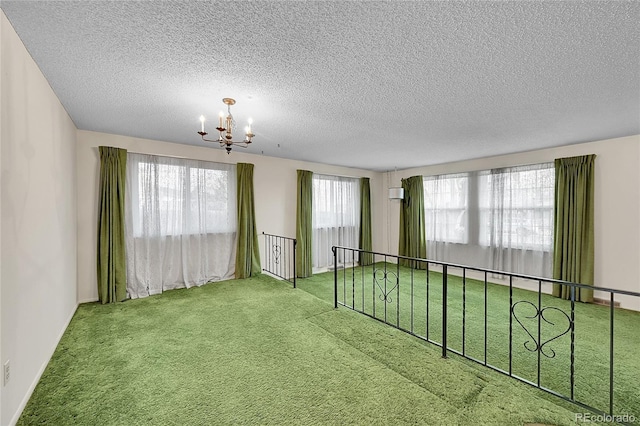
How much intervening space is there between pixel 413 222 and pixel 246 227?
3851 mm

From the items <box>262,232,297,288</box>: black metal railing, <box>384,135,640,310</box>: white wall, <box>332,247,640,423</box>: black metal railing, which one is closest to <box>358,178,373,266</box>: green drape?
<box>332,247,640,423</box>: black metal railing

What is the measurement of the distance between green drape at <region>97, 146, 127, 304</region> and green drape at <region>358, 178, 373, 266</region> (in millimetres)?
4763

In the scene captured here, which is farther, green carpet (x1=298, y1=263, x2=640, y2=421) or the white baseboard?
green carpet (x1=298, y1=263, x2=640, y2=421)

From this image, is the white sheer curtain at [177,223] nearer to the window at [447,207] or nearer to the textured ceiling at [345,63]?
the textured ceiling at [345,63]

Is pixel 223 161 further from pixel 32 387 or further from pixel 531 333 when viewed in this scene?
pixel 531 333

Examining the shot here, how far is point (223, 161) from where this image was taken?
15.3 feet

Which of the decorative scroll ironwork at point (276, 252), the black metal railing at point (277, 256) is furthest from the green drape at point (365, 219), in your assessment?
the decorative scroll ironwork at point (276, 252)

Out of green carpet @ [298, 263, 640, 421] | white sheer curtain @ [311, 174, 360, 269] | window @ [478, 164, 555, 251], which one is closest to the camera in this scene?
green carpet @ [298, 263, 640, 421]

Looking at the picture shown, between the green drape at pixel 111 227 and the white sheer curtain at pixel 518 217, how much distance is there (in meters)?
6.16

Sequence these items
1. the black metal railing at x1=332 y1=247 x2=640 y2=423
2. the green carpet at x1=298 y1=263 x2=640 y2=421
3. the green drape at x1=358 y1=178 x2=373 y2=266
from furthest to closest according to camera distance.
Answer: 1. the green drape at x1=358 y1=178 x2=373 y2=266
2. the green carpet at x1=298 y1=263 x2=640 y2=421
3. the black metal railing at x1=332 y1=247 x2=640 y2=423

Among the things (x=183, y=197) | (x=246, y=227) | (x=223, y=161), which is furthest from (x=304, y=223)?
(x=183, y=197)

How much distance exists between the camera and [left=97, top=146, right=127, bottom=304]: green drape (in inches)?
142

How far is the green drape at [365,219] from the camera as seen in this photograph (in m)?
6.57

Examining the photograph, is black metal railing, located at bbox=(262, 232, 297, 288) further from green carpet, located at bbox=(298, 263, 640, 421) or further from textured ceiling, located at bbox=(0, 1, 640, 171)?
textured ceiling, located at bbox=(0, 1, 640, 171)
